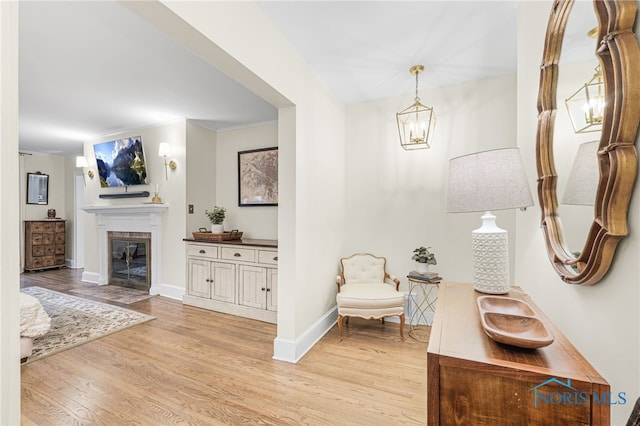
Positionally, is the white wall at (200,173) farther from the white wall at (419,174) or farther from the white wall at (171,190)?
the white wall at (419,174)

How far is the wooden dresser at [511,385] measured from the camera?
0.72 m

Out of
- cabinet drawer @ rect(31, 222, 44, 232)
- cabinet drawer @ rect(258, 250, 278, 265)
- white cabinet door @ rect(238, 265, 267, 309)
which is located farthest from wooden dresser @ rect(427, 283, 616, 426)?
cabinet drawer @ rect(31, 222, 44, 232)

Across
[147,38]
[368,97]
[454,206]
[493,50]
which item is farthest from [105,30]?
[493,50]

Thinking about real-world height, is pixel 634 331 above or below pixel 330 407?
above

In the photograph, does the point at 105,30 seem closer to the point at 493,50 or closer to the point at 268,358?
the point at 268,358

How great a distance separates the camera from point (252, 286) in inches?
135

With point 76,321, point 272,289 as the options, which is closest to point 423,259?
point 272,289

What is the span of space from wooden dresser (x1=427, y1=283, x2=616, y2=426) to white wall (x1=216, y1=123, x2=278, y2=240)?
3.39 meters

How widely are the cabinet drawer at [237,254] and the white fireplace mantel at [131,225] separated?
1.34 metres

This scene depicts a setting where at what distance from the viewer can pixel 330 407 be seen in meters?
1.82

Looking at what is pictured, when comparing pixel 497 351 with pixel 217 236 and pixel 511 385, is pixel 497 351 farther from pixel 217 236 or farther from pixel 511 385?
pixel 217 236

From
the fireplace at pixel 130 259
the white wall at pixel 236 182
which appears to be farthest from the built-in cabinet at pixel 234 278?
the fireplace at pixel 130 259

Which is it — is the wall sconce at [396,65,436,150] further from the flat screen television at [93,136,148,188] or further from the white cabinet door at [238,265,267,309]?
the flat screen television at [93,136,148,188]

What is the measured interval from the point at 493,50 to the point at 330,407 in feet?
10.0
